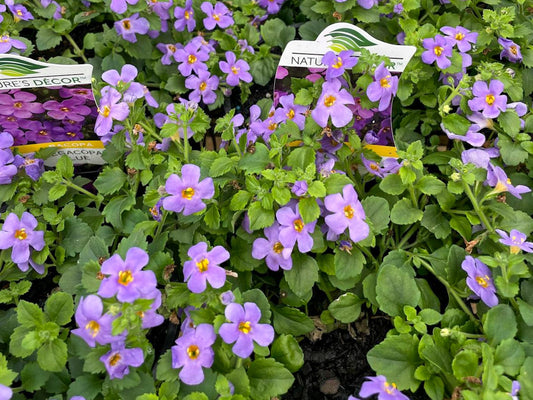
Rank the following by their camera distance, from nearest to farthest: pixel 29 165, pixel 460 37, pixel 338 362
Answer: pixel 338 362 < pixel 29 165 < pixel 460 37

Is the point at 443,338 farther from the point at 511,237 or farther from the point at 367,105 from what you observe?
the point at 367,105

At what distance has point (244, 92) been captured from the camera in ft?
8.49

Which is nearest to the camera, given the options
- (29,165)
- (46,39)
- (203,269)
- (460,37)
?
(203,269)

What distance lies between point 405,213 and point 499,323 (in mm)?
481

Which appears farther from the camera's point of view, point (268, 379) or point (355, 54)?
point (355, 54)

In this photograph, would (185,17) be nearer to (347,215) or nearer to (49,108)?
(49,108)

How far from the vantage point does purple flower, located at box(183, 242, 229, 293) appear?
146 cm

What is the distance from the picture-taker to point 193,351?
4.77 ft

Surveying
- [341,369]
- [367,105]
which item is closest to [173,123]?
[367,105]

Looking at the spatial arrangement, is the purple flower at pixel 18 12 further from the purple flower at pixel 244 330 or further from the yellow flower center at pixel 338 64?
the purple flower at pixel 244 330

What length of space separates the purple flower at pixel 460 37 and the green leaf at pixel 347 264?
1.09m

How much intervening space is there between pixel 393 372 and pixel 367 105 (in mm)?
919

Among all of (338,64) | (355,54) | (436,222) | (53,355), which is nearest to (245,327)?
(53,355)

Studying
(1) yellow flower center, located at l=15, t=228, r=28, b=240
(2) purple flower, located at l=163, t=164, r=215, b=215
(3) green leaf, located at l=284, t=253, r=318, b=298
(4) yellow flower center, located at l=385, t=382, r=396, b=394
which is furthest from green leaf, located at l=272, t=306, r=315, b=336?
(1) yellow flower center, located at l=15, t=228, r=28, b=240
